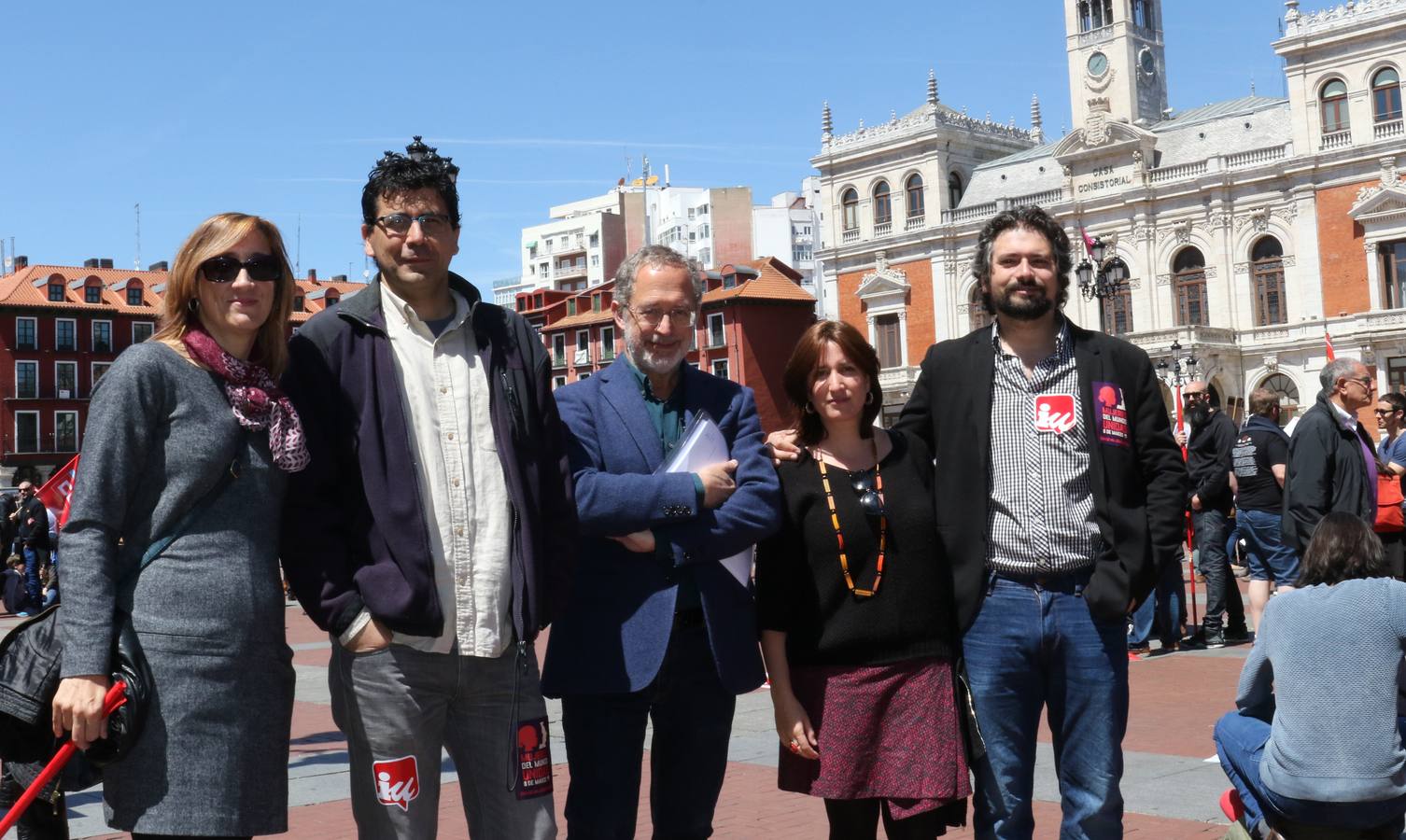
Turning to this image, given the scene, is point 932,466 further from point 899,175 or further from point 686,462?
point 899,175

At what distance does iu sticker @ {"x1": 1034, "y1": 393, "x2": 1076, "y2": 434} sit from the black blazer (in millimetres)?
41

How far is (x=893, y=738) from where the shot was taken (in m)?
3.51

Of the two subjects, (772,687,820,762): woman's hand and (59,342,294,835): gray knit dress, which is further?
(772,687,820,762): woman's hand

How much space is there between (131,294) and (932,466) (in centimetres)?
6407

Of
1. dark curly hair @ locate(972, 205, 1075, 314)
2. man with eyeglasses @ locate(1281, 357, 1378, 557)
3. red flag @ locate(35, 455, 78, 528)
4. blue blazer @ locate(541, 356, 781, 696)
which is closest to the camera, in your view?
blue blazer @ locate(541, 356, 781, 696)

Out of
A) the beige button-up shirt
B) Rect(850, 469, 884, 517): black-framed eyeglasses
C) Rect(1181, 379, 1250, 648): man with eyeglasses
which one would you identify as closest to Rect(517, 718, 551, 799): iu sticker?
the beige button-up shirt

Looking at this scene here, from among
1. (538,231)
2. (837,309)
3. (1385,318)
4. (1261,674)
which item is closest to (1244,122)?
(1385,318)

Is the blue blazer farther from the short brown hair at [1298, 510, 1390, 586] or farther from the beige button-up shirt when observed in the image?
the short brown hair at [1298, 510, 1390, 586]

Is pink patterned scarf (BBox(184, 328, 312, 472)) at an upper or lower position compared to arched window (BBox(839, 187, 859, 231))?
lower

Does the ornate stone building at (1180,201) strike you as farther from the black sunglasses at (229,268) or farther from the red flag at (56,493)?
the black sunglasses at (229,268)

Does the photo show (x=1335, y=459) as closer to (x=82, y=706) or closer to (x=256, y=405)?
(x=256, y=405)

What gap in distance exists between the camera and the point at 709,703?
353 centimetres

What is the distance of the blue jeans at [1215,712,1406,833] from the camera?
3807mm

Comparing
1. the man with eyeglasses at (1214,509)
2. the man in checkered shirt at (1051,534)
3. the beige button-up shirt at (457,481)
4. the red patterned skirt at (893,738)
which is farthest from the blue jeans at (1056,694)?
the man with eyeglasses at (1214,509)
